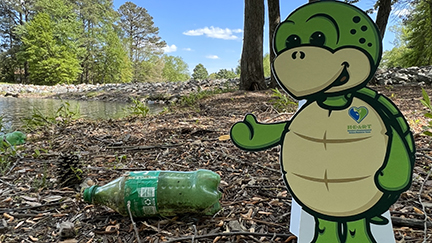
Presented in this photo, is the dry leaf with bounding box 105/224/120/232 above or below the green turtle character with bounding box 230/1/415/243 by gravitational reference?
below

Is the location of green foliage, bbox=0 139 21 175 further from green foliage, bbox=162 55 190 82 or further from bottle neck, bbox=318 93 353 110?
green foliage, bbox=162 55 190 82

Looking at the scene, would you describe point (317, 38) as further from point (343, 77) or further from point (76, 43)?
point (76, 43)

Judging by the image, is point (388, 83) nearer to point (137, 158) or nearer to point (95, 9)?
point (137, 158)

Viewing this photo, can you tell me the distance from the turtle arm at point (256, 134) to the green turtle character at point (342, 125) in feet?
0.32

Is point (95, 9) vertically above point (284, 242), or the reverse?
point (95, 9)

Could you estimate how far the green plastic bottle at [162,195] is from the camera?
112 centimetres

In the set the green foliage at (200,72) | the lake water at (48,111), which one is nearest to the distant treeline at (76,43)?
the green foliage at (200,72)

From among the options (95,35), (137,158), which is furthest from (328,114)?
(95,35)

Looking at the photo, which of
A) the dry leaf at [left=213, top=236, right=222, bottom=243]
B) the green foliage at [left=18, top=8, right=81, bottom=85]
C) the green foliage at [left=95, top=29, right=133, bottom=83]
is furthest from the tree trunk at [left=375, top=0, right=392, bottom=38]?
the green foliage at [left=95, top=29, right=133, bottom=83]

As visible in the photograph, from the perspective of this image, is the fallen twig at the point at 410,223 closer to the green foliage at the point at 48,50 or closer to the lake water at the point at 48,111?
the lake water at the point at 48,111

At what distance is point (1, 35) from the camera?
27.1 m

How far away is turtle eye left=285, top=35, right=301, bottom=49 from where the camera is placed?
938 mm

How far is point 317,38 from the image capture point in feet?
3.01

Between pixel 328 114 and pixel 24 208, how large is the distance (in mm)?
1521
